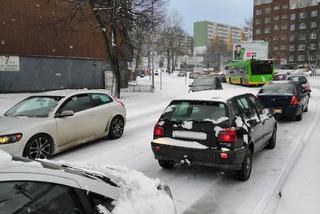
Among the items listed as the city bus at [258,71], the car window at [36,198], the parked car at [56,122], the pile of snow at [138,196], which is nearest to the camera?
the car window at [36,198]

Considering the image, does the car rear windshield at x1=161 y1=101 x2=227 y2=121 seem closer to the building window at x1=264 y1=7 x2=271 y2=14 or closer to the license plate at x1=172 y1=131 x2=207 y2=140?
the license plate at x1=172 y1=131 x2=207 y2=140

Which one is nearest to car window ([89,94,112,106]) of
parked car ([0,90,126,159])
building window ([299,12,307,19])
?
parked car ([0,90,126,159])

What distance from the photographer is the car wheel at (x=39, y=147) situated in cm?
730

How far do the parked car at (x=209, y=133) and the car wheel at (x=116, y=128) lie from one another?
3335 mm

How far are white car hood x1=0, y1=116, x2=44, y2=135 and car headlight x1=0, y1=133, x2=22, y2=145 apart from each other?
78 mm

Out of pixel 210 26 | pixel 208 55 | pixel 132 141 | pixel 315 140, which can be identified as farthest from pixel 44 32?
pixel 210 26

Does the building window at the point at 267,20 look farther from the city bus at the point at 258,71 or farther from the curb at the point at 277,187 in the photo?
the curb at the point at 277,187

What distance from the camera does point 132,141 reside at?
994 cm

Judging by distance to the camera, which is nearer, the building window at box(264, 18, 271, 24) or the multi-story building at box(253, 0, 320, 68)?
the multi-story building at box(253, 0, 320, 68)

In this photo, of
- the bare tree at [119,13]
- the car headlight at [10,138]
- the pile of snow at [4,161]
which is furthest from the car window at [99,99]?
the bare tree at [119,13]

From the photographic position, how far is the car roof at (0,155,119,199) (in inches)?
88.4

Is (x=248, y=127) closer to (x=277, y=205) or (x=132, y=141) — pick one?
(x=277, y=205)

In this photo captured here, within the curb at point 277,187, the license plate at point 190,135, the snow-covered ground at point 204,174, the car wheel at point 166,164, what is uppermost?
the license plate at point 190,135

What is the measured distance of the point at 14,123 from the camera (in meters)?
7.36
